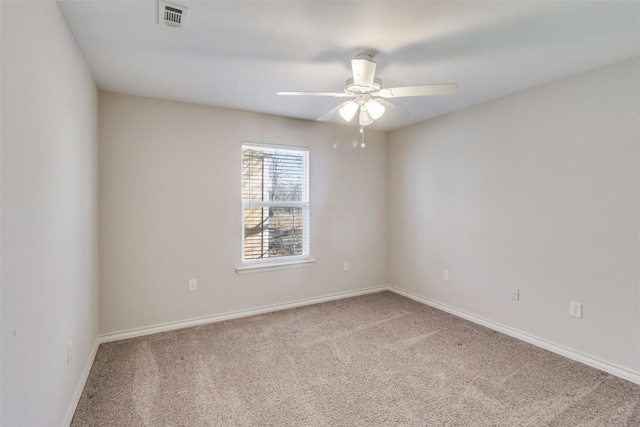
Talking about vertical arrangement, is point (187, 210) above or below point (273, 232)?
above

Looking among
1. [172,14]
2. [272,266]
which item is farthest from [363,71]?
[272,266]

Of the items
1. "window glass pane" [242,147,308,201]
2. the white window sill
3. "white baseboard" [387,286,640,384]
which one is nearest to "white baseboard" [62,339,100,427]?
the white window sill

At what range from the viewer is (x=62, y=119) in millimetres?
1715

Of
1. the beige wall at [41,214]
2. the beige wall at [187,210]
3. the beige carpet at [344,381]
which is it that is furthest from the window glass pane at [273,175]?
the beige wall at [41,214]

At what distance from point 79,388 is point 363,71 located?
2718mm

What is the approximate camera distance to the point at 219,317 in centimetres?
328

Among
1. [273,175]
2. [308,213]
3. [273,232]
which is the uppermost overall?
[273,175]

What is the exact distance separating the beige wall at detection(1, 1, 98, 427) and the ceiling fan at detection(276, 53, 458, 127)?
1.21m

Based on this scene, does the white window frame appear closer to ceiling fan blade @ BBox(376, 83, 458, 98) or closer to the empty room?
the empty room

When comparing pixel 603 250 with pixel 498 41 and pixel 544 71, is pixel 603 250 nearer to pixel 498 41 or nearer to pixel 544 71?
pixel 544 71

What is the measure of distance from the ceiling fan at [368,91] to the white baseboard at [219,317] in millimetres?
2322

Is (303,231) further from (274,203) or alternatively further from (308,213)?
(274,203)

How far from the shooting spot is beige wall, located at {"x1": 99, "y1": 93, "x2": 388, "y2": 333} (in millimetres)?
2828

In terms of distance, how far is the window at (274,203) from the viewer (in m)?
3.49
